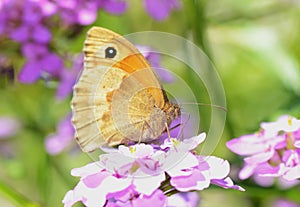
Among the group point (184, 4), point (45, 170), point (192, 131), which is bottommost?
point (45, 170)

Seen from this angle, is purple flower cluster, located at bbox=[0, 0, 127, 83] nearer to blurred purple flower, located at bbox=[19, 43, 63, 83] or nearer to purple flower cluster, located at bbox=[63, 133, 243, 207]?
blurred purple flower, located at bbox=[19, 43, 63, 83]

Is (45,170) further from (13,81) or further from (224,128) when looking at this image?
(224,128)

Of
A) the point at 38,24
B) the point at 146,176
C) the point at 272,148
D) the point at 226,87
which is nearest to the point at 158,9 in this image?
the point at 38,24

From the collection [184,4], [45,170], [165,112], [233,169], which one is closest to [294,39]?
[184,4]

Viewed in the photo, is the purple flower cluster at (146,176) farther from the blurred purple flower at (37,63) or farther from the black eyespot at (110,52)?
the blurred purple flower at (37,63)

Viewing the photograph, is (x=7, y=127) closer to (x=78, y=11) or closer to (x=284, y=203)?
(x=78, y=11)

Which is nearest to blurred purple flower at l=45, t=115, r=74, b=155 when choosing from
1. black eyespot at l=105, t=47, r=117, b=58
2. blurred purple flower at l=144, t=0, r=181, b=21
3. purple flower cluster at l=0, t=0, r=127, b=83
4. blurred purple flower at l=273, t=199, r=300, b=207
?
purple flower cluster at l=0, t=0, r=127, b=83

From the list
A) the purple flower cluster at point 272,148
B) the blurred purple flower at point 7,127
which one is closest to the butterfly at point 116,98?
the purple flower cluster at point 272,148
